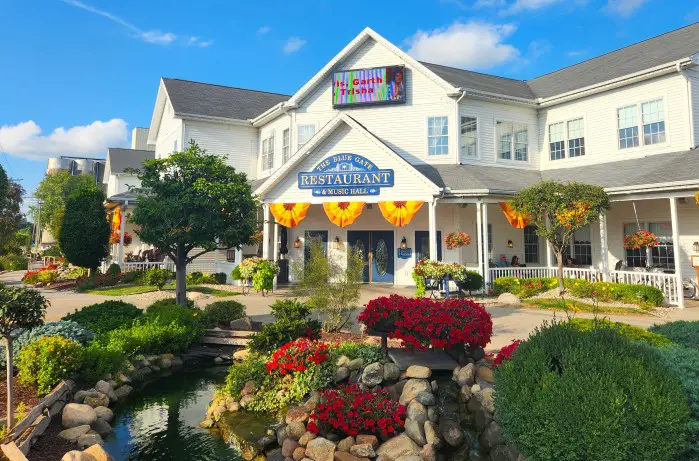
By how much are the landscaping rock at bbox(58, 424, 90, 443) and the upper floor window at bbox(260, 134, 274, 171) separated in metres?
17.4

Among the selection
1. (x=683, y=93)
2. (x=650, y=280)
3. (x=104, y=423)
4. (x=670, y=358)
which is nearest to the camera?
(x=670, y=358)

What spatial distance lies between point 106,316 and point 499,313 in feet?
35.1

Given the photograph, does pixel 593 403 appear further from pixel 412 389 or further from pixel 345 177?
pixel 345 177

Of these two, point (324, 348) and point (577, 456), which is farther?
point (324, 348)

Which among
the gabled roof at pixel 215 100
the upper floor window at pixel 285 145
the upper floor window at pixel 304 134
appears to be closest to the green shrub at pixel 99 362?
the upper floor window at pixel 304 134

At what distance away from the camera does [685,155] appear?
1516 centimetres

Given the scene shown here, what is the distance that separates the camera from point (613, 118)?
57.4 ft

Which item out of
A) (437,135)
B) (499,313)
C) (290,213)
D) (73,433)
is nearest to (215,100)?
(290,213)

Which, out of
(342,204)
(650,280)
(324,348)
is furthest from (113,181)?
(650,280)

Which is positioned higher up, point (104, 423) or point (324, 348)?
point (324, 348)

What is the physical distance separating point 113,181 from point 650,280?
35.9m

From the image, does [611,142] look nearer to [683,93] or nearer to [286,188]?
[683,93]

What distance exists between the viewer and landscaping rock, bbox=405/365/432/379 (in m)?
6.68

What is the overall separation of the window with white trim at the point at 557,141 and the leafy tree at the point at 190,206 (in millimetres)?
14714
